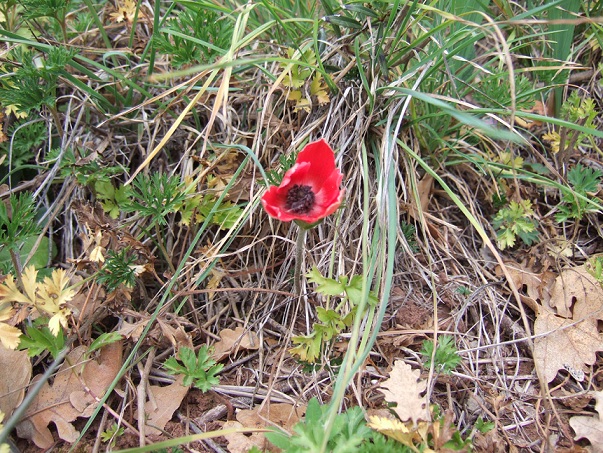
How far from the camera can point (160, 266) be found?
1.88 m

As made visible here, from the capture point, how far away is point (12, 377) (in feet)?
5.12

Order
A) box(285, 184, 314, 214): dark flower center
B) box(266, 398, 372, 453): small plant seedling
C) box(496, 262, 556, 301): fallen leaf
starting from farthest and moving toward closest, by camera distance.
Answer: box(496, 262, 556, 301): fallen leaf
box(285, 184, 314, 214): dark flower center
box(266, 398, 372, 453): small plant seedling

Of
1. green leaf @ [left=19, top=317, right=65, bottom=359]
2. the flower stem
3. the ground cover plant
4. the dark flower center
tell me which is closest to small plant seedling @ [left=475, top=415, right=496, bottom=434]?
the ground cover plant

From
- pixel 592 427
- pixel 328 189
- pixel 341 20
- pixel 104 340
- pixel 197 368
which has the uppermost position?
pixel 341 20

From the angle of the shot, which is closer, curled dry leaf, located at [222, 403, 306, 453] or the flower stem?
curled dry leaf, located at [222, 403, 306, 453]

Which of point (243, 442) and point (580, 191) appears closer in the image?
point (243, 442)

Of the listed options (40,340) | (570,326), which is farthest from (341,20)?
(40,340)

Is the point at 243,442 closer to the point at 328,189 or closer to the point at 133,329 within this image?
the point at 133,329

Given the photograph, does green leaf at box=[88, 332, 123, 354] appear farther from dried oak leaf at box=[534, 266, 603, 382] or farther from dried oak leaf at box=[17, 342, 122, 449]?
dried oak leaf at box=[534, 266, 603, 382]

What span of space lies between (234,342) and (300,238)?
1.46 ft

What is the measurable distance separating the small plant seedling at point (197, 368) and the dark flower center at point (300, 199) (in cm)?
52

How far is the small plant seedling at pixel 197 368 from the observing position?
153cm

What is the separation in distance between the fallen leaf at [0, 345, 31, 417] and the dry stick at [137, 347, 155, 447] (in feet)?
1.10

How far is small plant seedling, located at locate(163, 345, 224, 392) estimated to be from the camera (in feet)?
5.02
